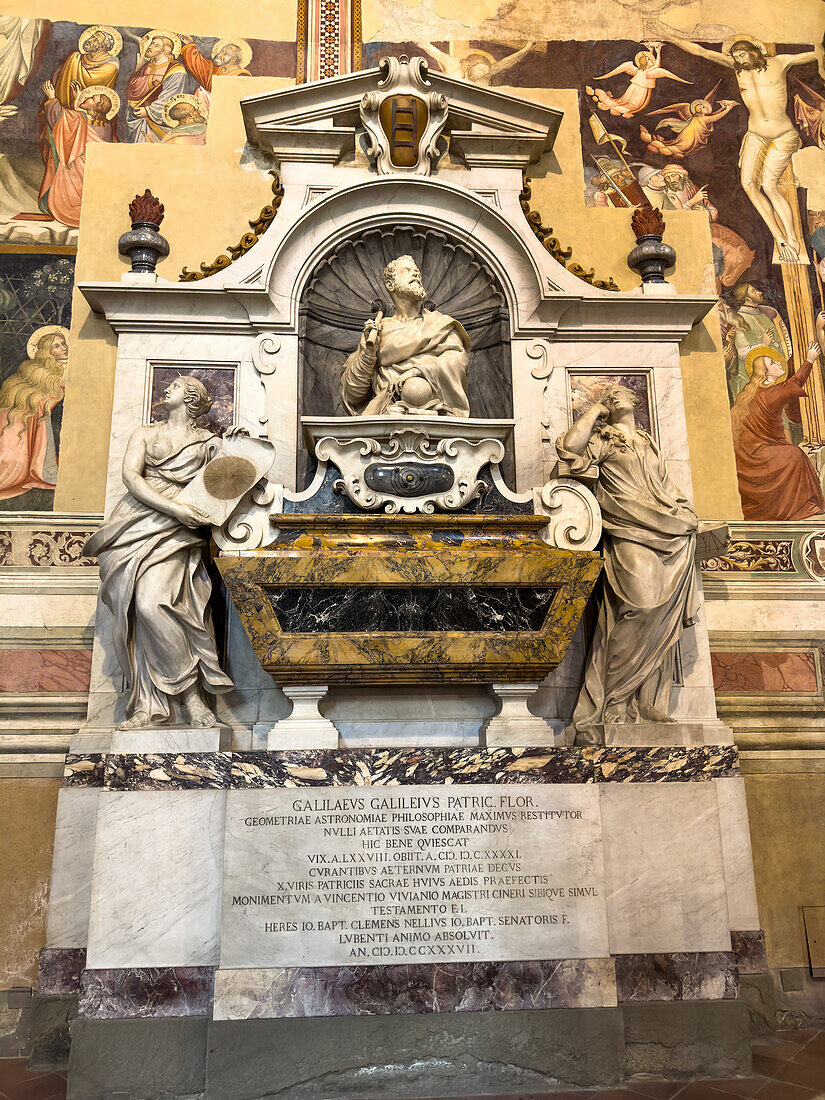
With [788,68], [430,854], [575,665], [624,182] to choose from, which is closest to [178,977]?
[430,854]

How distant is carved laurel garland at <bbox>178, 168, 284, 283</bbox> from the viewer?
230 inches

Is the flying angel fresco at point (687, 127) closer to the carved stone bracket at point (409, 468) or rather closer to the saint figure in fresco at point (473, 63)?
the saint figure in fresco at point (473, 63)

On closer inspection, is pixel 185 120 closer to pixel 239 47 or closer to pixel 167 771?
pixel 239 47

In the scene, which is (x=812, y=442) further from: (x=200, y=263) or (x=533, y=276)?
(x=200, y=263)

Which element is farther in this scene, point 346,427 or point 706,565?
point 706,565

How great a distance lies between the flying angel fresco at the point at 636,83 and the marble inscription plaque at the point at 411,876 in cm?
506

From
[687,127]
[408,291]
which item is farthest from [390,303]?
[687,127]

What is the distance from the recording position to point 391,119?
611cm

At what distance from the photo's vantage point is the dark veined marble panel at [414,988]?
418 centimetres

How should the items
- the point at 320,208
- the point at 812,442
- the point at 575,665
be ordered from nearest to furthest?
the point at 575,665 → the point at 320,208 → the point at 812,442

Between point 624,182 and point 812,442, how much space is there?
226 centimetres

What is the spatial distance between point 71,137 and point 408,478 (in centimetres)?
375

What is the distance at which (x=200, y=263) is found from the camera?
20.4 ft

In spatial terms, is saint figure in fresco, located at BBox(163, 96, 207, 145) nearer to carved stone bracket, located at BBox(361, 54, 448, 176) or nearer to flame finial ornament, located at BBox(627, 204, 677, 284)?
carved stone bracket, located at BBox(361, 54, 448, 176)
